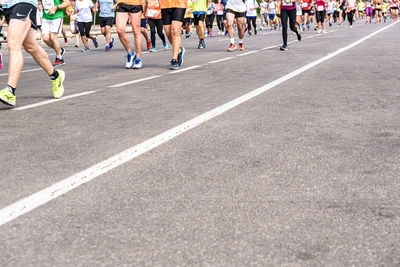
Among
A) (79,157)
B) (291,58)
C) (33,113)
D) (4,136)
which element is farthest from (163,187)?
(291,58)

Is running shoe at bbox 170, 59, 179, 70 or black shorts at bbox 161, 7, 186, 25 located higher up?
black shorts at bbox 161, 7, 186, 25

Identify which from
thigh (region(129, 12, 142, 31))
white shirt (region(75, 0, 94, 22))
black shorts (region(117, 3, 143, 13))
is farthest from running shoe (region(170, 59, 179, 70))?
white shirt (region(75, 0, 94, 22))

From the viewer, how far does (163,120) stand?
18.1 feet

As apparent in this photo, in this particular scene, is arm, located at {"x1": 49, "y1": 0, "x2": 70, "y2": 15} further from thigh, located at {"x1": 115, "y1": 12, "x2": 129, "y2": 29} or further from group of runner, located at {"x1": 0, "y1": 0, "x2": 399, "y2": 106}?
thigh, located at {"x1": 115, "y1": 12, "x2": 129, "y2": 29}

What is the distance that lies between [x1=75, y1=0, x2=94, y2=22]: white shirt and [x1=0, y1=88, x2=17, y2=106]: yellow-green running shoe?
1256 centimetres

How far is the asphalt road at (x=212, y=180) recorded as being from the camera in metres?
2.55

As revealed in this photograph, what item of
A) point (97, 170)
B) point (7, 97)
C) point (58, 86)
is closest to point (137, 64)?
point (58, 86)

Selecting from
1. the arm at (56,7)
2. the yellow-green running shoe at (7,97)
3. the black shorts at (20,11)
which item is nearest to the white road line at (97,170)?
the yellow-green running shoe at (7,97)

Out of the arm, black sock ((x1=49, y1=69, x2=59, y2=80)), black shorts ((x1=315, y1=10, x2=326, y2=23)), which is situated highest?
the arm

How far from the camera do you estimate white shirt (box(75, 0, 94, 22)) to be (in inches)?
731

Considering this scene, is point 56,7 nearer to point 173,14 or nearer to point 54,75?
point 54,75

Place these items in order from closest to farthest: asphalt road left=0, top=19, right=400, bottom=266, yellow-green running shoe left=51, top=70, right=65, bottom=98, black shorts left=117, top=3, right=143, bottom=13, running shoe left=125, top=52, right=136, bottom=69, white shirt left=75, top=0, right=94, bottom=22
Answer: asphalt road left=0, top=19, right=400, bottom=266
yellow-green running shoe left=51, top=70, right=65, bottom=98
black shorts left=117, top=3, right=143, bottom=13
running shoe left=125, top=52, right=136, bottom=69
white shirt left=75, top=0, right=94, bottom=22

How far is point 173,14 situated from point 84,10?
9.08 metres

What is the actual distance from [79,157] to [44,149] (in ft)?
1.32
